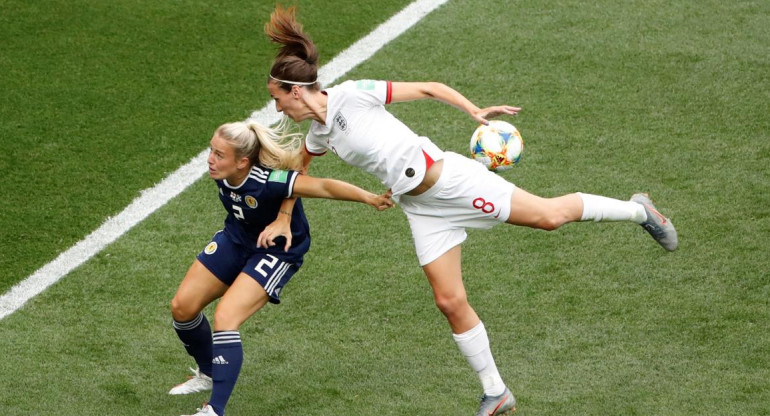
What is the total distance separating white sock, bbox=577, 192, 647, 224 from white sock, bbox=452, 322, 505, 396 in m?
1.03

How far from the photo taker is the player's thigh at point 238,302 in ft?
21.6

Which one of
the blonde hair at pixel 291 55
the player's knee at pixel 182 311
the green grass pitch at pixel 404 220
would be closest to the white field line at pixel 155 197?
the green grass pitch at pixel 404 220

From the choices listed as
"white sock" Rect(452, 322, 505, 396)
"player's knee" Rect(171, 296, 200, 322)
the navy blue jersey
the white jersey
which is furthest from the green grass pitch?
the white jersey

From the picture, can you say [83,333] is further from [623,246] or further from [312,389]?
[623,246]

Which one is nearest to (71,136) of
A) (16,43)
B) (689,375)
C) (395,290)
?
(16,43)

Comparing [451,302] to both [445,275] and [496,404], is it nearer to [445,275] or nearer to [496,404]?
[445,275]

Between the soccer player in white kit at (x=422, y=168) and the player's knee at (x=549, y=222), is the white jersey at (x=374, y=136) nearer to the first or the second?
the soccer player in white kit at (x=422, y=168)

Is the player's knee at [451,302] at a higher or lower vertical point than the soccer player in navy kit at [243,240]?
lower

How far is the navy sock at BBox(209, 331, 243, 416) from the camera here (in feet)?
21.4

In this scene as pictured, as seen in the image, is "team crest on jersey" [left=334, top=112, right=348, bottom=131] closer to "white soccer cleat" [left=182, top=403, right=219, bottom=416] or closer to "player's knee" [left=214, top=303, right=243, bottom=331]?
"player's knee" [left=214, top=303, right=243, bottom=331]

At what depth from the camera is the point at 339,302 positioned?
27.3ft

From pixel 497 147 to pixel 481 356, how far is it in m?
1.42

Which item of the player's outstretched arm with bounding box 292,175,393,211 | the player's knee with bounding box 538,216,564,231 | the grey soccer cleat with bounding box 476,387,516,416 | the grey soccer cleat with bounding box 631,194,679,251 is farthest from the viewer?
the grey soccer cleat with bounding box 631,194,679,251

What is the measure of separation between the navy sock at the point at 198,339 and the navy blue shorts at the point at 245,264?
377 mm
